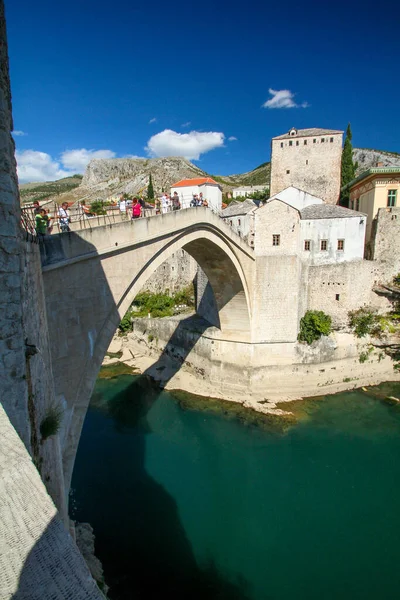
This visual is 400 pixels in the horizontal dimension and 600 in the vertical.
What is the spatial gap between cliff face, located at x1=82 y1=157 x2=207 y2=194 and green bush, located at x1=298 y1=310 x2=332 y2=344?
41930 mm

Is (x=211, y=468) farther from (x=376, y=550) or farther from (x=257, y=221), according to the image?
(x=257, y=221)

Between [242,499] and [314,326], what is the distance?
7814 millimetres

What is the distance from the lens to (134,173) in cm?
6012

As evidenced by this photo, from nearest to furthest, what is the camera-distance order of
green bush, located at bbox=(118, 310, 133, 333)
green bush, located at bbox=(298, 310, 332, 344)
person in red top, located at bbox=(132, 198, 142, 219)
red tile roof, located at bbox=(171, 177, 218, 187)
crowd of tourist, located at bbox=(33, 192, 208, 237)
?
crowd of tourist, located at bbox=(33, 192, 208, 237) → person in red top, located at bbox=(132, 198, 142, 219) → green bush, located at bbox=(298, 310, 332, 344) → green bush, located at bbox=(118, 310, 133, 333) → red tile roof, located at bbox=(171, 177, 218, 187)

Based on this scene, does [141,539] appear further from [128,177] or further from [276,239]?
[128,177]

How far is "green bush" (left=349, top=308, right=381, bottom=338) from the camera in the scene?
15.2m

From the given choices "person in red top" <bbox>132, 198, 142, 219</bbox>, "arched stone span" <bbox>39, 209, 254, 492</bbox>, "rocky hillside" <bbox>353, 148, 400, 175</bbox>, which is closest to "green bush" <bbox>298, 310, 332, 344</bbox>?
"arched stone span" <bbox>39, 209, 254, 492</bbox>

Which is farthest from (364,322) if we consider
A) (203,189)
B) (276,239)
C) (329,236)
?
(203,189)

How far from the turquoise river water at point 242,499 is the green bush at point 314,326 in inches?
104

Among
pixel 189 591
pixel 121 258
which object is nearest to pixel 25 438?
pixel 121 258

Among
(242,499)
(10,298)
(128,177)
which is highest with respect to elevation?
(128,177)

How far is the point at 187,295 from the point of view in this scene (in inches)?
861

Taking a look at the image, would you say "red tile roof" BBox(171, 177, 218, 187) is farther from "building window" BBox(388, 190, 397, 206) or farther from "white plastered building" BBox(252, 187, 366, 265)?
"building window" BBox(388, 190, 397, 206)

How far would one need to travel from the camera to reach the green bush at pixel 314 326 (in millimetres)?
14852
